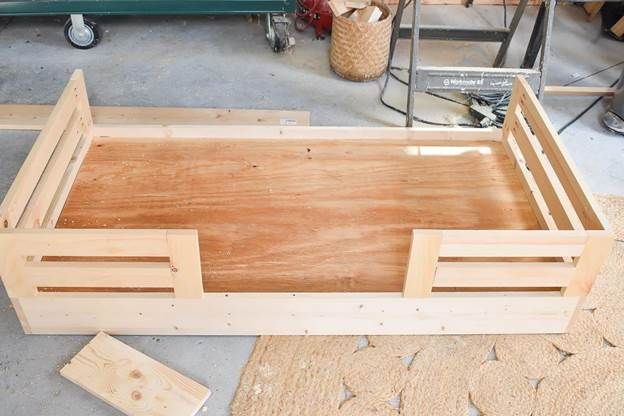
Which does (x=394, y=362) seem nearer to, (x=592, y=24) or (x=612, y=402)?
(x=612, y=402)

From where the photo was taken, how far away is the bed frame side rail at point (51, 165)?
1.59 metres

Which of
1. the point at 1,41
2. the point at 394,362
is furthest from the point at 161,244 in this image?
the point at 1,41

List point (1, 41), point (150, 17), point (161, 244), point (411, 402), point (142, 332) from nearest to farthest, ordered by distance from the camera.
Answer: point (161, 244) → point (411, 402) → point (142, 332) → point (1, 41) → point (150, 17)

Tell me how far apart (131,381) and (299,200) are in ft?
2.37

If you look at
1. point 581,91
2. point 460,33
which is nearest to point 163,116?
point 460,33

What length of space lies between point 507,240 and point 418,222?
437mm

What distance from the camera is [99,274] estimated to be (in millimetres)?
1540

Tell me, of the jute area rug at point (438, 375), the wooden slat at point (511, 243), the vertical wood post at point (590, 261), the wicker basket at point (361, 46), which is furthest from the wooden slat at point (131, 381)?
the wicker basket at point (361, 46)

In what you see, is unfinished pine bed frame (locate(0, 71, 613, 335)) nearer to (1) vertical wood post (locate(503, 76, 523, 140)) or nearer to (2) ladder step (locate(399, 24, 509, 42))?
(1) vertical wood post (locate(503, 76, 523, 140))

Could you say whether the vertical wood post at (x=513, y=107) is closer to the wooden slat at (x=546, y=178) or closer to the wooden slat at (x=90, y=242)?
the wooden slat at (x=546, y=178)

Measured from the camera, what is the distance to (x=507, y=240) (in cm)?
150

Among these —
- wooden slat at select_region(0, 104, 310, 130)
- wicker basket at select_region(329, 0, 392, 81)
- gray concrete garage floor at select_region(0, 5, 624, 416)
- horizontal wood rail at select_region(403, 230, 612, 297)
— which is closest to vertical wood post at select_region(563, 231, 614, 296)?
horizontal wood rail at select_region(403, 230, 612, 297)

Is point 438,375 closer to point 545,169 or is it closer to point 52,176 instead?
point 545,169

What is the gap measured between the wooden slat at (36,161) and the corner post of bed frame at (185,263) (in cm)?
41
